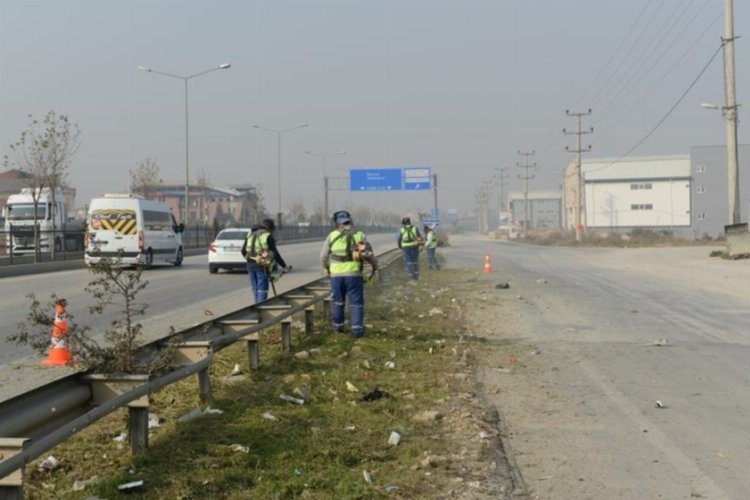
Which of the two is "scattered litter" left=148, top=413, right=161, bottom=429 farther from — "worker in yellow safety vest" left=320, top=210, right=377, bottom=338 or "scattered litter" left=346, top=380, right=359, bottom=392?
"worker in yellow safety vest" left=320, top=210, right=377, bottom=338

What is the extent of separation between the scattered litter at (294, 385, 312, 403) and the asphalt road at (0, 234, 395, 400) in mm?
2733

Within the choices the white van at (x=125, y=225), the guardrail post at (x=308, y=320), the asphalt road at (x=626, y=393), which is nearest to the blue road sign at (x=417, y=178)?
the white van at (x=125, y=225)

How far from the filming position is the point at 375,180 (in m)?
67.9

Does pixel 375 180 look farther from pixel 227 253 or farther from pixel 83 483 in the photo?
pixel 83 483

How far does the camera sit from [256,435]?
5727 mm

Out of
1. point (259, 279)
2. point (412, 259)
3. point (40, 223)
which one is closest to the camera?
point (259, 279)

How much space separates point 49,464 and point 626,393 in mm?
5405

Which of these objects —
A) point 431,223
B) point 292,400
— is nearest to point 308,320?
point 292,400

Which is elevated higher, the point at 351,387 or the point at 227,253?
the point at 227,253

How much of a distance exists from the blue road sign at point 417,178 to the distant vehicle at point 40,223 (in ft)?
110

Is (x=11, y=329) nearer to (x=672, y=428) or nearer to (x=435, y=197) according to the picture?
(x=672, y=428)

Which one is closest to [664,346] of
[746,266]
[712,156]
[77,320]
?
[77,320]

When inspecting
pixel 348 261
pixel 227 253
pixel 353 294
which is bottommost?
pixel 353 294

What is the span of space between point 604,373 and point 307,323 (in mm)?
4186
